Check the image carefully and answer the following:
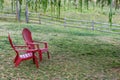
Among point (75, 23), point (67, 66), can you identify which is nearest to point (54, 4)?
point (67, 66)

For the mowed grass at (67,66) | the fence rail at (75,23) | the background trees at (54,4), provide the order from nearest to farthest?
1. the background trees at (54,4)
2. the mowed grass at (67,66)
3. the fence rail at (75,23)

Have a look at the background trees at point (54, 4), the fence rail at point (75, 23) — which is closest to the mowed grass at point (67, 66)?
the background trees at point (54, 4)

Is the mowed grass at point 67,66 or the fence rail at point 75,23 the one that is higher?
the fence rail at point 75,23

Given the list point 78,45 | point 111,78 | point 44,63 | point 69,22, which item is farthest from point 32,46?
point 69,22

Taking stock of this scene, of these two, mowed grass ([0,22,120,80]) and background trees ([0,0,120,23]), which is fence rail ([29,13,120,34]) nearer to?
mowed grass ([0,22,120,80])

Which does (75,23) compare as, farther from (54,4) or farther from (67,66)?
(54,4)

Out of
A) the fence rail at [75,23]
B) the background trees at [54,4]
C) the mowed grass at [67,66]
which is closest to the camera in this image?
the background trees at [54,4]

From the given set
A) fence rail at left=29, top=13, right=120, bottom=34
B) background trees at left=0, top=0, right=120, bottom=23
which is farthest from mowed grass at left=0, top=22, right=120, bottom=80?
fence rail at left=29, top=13, right=120, bottom=34

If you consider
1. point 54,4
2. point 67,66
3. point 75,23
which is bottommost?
point 67,66

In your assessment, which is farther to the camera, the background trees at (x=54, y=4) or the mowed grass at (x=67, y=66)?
the mowed grass at (x=67, y=66)

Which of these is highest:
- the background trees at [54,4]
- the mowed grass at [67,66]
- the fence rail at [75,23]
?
the background trees at [54,4]

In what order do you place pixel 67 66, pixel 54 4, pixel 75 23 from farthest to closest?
pixel 75 23 → pixel 67 66 → pixel 54 4

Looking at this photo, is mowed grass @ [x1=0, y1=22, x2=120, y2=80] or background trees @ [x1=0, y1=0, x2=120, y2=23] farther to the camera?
mowed grass @ [x1=0, y1=22, x2=120, y2=80]

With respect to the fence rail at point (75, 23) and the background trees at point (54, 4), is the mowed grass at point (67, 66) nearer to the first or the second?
the background trees at point (54, 4)
